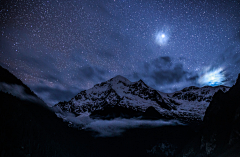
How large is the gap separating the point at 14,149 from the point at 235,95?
8274 inches

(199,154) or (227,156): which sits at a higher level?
(227,156)

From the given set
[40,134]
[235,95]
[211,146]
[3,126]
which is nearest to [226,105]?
[235,95]

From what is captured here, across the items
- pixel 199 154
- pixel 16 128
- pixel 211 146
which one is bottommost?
pixel 199 154

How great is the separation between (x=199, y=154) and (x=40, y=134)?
176260mm

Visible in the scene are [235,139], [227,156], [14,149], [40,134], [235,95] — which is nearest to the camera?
[227,156]

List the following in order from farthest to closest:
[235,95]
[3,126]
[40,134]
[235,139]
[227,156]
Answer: [40,134], [235,95], [3,126], [235,139], [227,156]

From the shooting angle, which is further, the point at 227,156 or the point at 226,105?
the point at 226,105

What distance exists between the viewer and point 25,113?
175 metres

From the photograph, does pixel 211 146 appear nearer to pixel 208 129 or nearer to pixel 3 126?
pixel 208 129

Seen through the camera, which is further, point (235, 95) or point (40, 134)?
point (40, 134)

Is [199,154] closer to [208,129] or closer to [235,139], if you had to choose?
[208,129]

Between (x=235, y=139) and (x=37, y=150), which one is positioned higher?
(x=235, y=139)

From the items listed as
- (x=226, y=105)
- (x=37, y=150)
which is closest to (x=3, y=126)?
(x=37, y=150)

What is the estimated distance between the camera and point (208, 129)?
6368 inches
